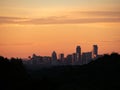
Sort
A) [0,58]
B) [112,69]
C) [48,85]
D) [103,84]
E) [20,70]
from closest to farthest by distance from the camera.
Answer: [48,85]
[20,70]
[0,58]
[103,84]
[112,69]

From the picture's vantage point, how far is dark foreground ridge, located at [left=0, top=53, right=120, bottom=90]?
103125 millimetres

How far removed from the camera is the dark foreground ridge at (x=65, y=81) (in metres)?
103

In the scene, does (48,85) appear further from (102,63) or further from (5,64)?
(102,63)

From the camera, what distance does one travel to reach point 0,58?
12681 centimetres

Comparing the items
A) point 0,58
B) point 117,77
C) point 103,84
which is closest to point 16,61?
point 0,58

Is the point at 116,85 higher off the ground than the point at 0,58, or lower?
lower

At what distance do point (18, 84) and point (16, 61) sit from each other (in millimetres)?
24698

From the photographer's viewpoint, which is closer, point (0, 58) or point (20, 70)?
point (20, 70)

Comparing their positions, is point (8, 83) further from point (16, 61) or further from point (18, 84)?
point (16, 61)

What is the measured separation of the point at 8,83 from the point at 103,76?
181 ft

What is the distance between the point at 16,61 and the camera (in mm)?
128500

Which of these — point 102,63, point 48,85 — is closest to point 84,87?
point 48,85

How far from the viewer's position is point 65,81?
146 m

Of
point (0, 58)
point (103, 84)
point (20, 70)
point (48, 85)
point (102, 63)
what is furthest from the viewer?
point (102, 63)
